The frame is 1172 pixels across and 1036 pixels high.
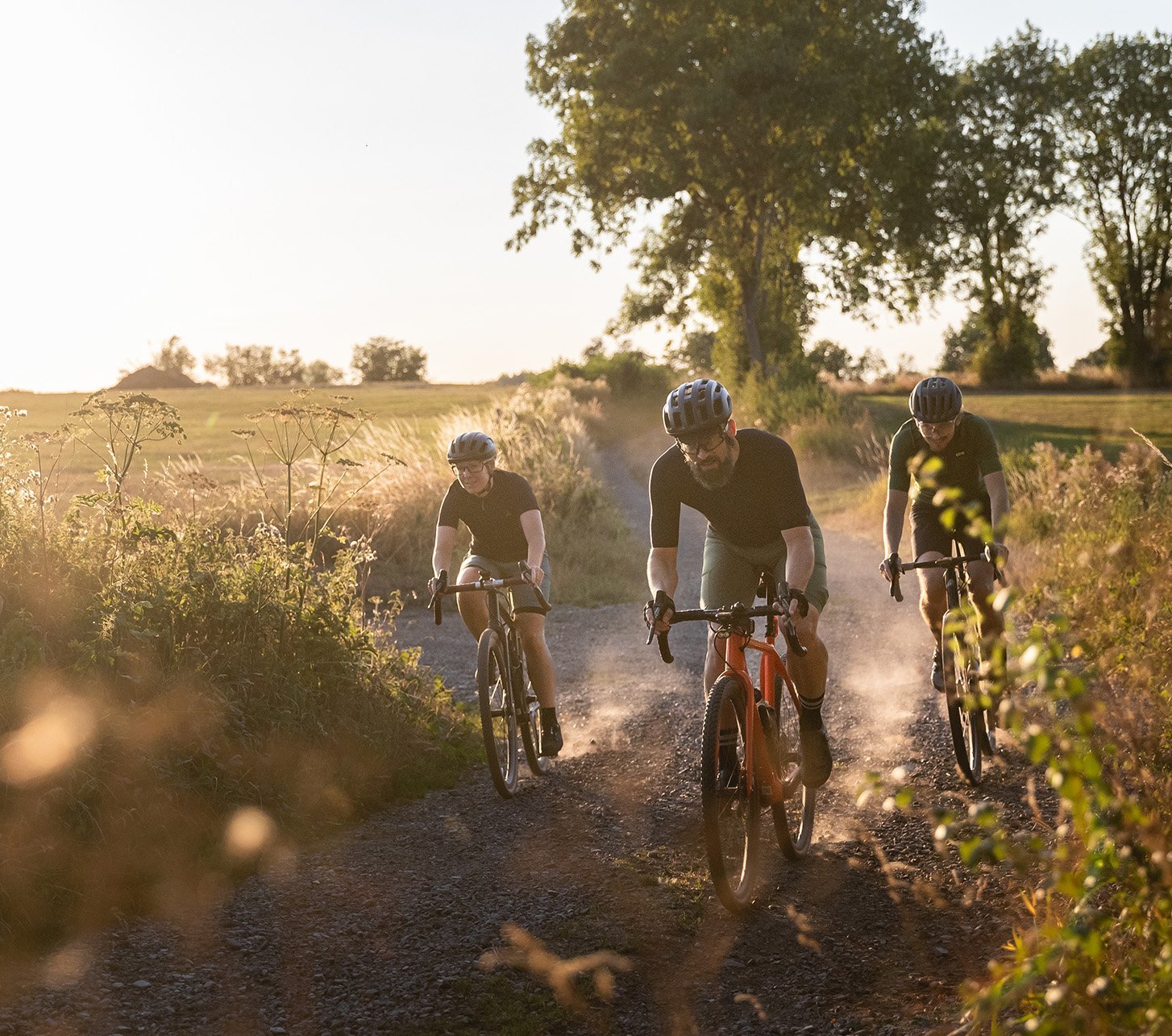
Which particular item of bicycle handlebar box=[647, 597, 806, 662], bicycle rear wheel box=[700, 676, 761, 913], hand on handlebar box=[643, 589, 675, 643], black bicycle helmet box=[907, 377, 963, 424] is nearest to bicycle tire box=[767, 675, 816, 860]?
bicycle rear wheel box=[700, 676, 761, 913]

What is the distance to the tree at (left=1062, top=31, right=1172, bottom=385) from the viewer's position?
56469mm

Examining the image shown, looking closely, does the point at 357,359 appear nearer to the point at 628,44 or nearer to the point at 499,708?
the point at 628,44

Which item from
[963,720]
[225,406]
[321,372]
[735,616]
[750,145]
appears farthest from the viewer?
[321,372]

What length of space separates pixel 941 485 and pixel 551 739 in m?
2.95

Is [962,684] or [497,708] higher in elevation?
[962,684]

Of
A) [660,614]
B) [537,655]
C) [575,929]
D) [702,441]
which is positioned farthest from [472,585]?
[575,929]

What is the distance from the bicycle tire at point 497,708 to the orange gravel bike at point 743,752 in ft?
6.43

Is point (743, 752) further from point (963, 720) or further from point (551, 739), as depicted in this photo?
point (551, 739)

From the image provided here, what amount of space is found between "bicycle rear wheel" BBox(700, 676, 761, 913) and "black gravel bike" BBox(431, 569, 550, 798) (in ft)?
6.63

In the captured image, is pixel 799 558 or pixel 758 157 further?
pixel 758 157

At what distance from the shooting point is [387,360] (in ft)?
294

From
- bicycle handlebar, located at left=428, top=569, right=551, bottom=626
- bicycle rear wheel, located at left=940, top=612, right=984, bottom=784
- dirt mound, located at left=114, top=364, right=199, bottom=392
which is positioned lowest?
bicycle rear wheel, located at left=940, top=612, right=984, bottom=784

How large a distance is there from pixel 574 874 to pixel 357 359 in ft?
284

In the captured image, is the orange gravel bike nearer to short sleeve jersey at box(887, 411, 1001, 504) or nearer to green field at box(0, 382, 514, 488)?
short sleeve jersey at box(887, 411, 1001, 504)
